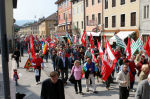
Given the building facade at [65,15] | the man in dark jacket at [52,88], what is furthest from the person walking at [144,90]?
the building facade at [65,15]

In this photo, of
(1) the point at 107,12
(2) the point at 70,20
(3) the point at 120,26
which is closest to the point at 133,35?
(3) the point at 120,26

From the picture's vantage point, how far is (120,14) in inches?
989

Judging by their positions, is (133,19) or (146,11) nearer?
(146,11)

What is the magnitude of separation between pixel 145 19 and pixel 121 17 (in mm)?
5094

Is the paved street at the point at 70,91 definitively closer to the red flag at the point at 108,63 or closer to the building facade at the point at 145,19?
the red flag at the point at 108,63

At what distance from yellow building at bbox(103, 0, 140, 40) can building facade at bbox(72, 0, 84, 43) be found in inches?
362

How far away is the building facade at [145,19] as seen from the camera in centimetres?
1981

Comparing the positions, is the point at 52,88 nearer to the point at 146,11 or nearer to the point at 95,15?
the point at 146,11

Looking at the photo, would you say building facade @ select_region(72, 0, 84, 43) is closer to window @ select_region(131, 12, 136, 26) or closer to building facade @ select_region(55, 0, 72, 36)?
building facade @ select_region(55, 0, 72, 36)

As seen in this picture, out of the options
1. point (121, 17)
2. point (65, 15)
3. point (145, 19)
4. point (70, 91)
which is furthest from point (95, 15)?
point (70, 91)

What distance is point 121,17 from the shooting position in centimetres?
2505

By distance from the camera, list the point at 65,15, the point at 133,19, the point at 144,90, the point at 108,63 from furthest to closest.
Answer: the point at 65,15 → the point at 133,19 → the point at 108,63 → the point at 144,90

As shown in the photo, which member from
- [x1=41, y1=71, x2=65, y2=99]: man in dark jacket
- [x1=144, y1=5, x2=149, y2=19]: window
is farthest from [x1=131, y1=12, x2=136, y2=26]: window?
[x1=41, y1=71, x2=65, y2=99]: man in dark jacket

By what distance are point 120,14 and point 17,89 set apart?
1926 cm
